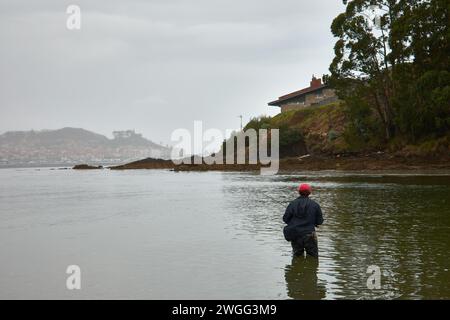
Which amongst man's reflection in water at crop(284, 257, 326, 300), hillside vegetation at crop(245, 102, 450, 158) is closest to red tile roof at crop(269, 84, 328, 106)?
hillside vegetation at crop(245, 102, 450, 158)

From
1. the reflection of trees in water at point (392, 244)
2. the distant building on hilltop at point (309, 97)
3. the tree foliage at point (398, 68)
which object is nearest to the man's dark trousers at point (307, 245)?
the reflection of trees in water at point (392, 244)

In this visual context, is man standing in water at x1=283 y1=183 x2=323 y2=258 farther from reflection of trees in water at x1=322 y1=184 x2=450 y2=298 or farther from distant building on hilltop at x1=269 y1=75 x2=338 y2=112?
distant building on hilltop at x1=269 y1=75 x2=338 y2=112

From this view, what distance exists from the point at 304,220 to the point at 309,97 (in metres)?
92.6

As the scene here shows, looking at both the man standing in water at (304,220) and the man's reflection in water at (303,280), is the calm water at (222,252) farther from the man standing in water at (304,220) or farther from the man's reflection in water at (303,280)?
the man standing in water at (304,220)

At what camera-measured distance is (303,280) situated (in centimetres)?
1036

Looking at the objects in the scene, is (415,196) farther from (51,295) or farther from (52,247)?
(51,295)

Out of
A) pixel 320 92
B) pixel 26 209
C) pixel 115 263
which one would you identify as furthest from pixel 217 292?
pixel 320 92

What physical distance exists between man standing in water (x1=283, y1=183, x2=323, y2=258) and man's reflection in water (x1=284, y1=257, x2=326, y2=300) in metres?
0.38

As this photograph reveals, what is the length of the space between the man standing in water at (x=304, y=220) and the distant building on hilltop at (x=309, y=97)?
84.3 m

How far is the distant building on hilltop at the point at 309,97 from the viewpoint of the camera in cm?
9838

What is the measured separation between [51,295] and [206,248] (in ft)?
16.8

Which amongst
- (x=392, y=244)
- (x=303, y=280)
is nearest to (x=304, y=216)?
(x=303, y=280)

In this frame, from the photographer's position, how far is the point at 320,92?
101250 millimetres

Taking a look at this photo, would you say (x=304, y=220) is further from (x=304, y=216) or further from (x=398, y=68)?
(x=398, y=68)
